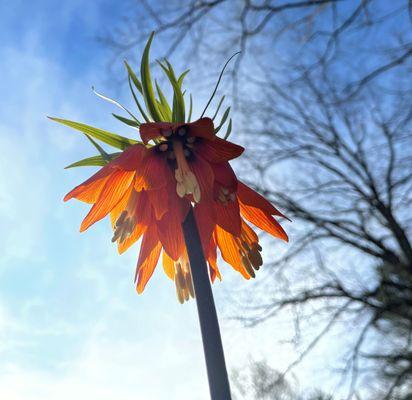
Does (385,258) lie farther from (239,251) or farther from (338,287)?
(239,251)

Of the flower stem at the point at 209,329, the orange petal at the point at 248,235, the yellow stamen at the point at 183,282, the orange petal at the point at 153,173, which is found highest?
the orange petal at the point at 153,173

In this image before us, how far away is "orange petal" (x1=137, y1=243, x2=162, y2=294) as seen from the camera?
56 cm

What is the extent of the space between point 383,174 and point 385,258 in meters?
0.88

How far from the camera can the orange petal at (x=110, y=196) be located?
20.5 inches

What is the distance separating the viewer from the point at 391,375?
16.5 ft

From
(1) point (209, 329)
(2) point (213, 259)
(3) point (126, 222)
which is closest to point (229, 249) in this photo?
(2) point (213, 259)

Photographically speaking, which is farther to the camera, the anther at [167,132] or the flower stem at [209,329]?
the anther at [167,132]

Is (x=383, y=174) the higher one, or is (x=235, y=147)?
(x=383, y=174)

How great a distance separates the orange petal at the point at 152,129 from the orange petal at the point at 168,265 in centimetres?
17

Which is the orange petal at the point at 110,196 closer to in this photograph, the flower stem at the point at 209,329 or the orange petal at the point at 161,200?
the orange petal at the point at 161,200

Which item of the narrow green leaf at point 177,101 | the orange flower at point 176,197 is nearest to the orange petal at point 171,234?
the orange flower at point 176,197

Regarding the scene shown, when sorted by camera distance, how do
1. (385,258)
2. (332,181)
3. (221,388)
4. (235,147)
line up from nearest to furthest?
(221,388), (235,147), (385,258), (332,181)

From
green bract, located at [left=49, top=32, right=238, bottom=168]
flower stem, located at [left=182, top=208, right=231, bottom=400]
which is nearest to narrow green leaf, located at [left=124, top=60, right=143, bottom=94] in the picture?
green bract, located at [left=49, top=32, right=238, bottom=168]

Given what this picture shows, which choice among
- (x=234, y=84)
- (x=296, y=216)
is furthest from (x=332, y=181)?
(x=234, y=84)
